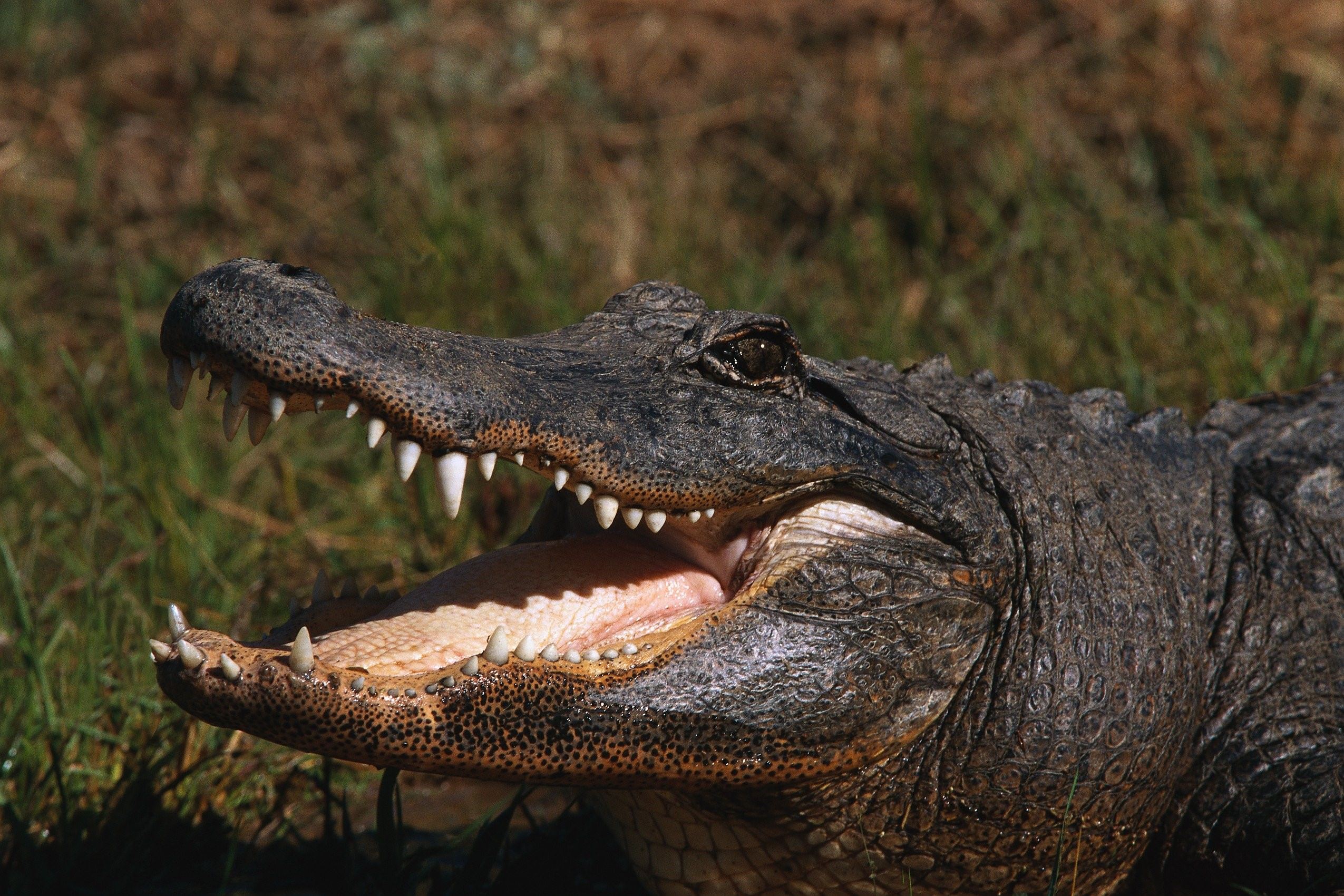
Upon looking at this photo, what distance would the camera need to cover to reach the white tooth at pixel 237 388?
231cm

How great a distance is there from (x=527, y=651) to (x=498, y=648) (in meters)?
0.05

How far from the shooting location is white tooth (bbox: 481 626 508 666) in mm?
2266

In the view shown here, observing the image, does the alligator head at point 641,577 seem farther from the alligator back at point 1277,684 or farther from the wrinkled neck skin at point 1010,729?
the alligator back at point 1277,684

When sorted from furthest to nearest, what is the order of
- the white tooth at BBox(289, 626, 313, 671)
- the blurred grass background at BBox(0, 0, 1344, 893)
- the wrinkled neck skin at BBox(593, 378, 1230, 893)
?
the blurred grass background at BBox(0, 0, 1344, 893) < the wrinkled neck skin at BBox(593, 378, 1230, 893) < the white tooth at BBox(289, 626, 313, 671)

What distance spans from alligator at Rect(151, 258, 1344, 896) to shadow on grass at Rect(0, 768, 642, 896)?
0.87 ft

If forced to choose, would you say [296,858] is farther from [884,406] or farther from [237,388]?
[884,406]

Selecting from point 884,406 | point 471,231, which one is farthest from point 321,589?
point 471,231

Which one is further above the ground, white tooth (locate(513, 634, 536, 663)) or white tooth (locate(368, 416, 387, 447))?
white tooth (locate(368, 416, 387, 447))

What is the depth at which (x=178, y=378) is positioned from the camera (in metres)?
2.42

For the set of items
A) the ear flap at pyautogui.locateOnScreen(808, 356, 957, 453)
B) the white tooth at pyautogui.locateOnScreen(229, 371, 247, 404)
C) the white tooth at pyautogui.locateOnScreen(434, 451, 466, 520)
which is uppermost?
the ear flap at pyautogui.locateOnScreen(808, 356, 957, 453)

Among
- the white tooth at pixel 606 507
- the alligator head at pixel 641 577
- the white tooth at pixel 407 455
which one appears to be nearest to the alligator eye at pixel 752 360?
the alligator head at pixel 641 577

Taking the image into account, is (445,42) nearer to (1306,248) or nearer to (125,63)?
(125,63)

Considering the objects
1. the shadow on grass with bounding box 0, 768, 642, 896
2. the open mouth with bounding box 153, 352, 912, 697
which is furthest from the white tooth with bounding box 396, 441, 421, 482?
the shadow on grass with bounding box 0, 768, 642, 896

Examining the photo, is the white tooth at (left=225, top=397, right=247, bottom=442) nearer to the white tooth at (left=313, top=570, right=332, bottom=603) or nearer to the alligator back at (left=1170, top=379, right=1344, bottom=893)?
the white tooth at (left=313, top=570, right=332, bottom=603)
